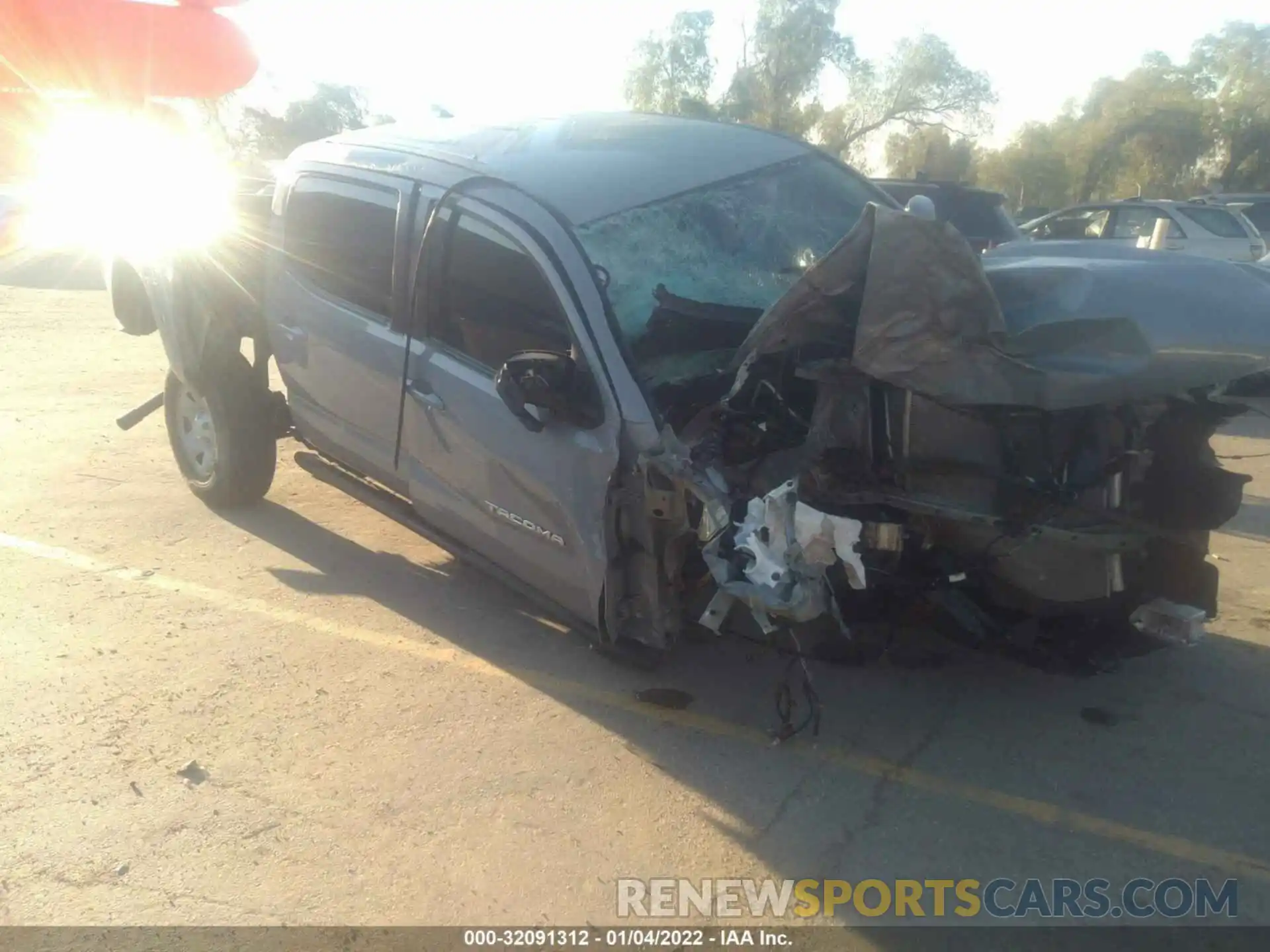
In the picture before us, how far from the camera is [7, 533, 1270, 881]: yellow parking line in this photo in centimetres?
327

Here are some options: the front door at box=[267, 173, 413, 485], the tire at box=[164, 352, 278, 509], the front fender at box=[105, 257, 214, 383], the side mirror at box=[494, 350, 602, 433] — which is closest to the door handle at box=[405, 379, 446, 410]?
the front door at box=[267, 173, 413, 485]

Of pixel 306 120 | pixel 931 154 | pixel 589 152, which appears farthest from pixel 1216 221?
pixel 306 120

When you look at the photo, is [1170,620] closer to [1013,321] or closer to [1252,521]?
[1013,321]

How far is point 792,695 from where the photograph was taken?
13.7 ft

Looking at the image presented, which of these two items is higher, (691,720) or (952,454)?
(952,454)

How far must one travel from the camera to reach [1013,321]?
359 centimetres

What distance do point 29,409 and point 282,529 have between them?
156 inches

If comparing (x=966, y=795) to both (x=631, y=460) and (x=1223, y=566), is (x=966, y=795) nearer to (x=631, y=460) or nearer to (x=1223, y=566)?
(x=631, y=460)

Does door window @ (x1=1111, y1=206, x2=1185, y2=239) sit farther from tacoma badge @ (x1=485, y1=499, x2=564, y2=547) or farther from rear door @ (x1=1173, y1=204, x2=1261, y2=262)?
tacoma badge @ (x1=485, y1=499, x2=564, y2=547)

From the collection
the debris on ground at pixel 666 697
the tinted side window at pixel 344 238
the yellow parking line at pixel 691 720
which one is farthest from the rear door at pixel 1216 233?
the yellow parking line at pixel 691 720

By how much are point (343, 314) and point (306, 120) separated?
125 feet

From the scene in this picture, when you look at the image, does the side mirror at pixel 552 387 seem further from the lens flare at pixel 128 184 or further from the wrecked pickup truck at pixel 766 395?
the lens flare at pixel 128 184

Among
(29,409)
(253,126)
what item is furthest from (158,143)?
(253,126)

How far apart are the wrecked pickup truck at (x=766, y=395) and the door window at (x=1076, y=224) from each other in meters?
9.29
